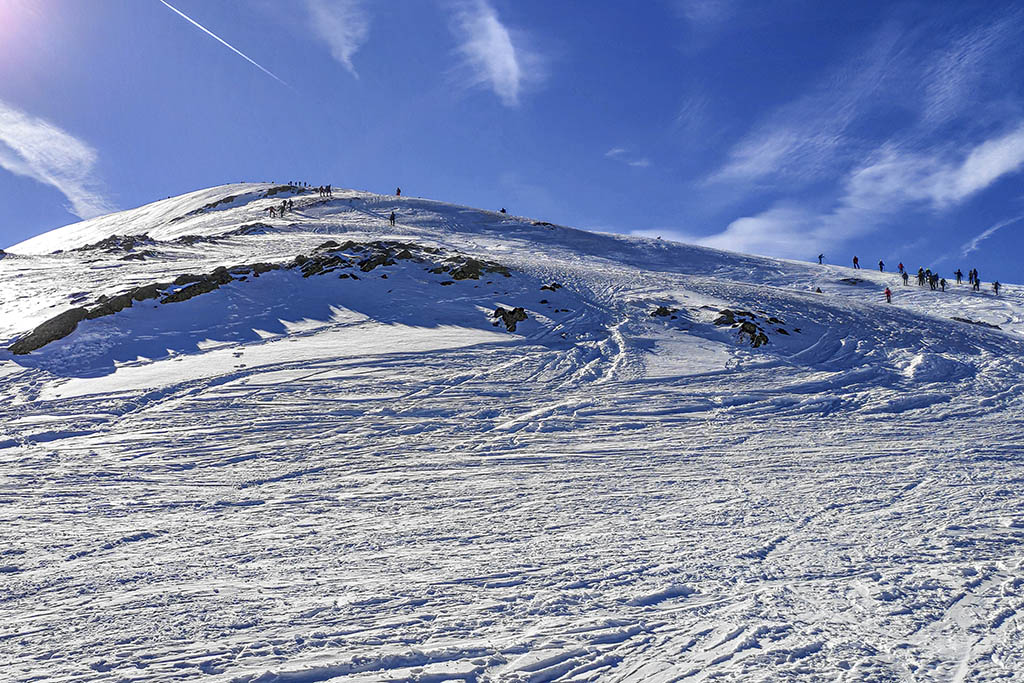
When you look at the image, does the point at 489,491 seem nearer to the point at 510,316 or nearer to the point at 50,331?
the point at 510,316

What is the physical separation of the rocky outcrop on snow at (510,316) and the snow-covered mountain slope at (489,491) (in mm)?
218

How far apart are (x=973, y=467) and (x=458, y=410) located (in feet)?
31.5

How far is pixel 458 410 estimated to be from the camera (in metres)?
12.4

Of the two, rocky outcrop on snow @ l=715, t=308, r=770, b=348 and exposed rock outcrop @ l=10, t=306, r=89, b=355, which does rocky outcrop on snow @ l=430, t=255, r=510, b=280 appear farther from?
exposed rock outcrop @ l=10, t=306, r=89, b=355

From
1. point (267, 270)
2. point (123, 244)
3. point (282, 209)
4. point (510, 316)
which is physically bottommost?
point (510, 316)

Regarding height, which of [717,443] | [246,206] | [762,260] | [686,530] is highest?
[246,206]

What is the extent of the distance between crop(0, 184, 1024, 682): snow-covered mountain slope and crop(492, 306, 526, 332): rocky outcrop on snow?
0.22m

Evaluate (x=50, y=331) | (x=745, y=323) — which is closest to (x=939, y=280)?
(x=745, y=323)

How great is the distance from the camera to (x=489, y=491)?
28.4 feet

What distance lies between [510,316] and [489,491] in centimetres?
1125

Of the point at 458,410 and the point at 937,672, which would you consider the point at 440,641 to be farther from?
the point at 458,410

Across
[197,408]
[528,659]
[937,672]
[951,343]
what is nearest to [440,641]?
A: [528,659]

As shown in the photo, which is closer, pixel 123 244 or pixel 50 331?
pixel 50 331

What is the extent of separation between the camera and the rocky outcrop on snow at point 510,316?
18.9 metres
